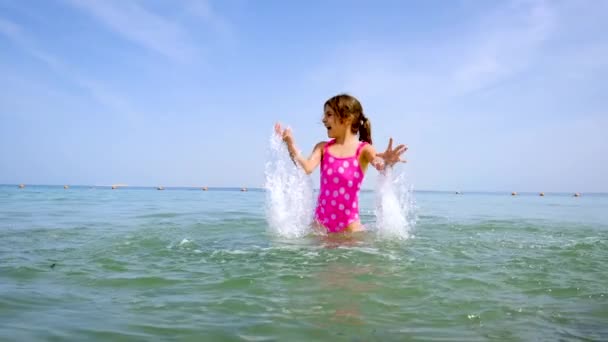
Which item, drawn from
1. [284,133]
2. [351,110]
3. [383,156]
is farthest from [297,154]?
[383,156]

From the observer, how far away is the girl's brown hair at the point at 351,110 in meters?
5.50

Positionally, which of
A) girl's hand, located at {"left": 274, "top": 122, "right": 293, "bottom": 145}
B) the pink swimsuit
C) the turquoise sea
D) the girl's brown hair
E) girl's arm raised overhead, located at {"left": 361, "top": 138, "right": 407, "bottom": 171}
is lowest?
the turquoise sea

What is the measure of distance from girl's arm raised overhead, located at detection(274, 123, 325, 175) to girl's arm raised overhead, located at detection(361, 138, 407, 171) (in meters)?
0.60

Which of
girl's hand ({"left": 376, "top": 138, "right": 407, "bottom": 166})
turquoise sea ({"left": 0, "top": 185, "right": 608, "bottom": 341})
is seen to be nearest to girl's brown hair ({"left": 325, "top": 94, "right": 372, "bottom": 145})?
girl's hand ({"left": 376, "top": 138, "right": 407, "bottom": 166})

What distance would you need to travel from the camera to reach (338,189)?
562 cm

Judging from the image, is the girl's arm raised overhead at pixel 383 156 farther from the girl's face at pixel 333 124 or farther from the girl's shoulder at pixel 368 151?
the girl's face at pixel 333 124

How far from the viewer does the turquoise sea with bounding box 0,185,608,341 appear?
2242mm

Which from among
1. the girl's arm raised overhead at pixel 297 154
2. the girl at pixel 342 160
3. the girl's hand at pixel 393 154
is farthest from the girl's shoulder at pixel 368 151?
the girl's arm raised overhead at pixel 297 154

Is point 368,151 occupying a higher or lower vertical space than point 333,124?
lower

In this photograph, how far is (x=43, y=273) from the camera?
349 cm

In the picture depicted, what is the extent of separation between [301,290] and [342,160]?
9.05 feet

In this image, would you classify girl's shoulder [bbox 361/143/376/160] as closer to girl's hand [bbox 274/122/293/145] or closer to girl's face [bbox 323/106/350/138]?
girl's face [bbox 323/106/350/138]

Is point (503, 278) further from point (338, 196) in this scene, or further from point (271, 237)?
point (271, 237)

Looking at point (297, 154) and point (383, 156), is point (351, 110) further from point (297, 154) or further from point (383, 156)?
point (297, 154)
